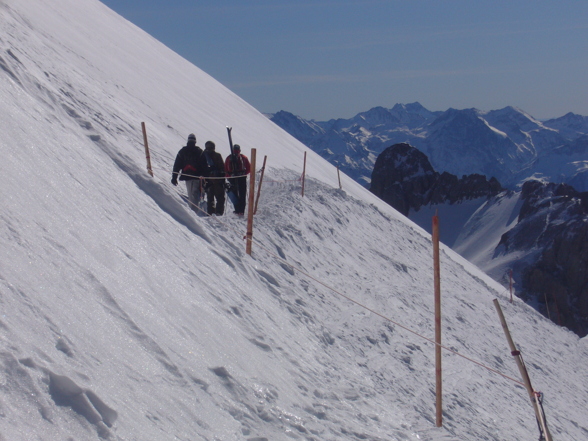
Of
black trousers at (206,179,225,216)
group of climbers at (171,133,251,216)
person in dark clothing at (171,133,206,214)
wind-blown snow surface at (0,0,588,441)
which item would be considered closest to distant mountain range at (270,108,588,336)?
wind-blown snow surface at (0,0,588,441)

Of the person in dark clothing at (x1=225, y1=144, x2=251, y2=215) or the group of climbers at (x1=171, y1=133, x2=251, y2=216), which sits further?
the person in dark clothing at (x1=225, y1=144, x2=251, y2=215)

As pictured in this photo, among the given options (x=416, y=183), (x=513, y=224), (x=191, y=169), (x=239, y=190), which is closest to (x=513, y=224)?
(x=513, y=224)

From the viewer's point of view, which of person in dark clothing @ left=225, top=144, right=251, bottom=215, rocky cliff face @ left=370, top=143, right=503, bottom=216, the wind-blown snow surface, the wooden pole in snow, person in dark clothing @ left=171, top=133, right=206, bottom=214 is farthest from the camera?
rocky cliff face @ left=370, top=143, right=503, bottom=216

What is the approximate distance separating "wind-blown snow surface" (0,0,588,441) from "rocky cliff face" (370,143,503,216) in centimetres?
10962

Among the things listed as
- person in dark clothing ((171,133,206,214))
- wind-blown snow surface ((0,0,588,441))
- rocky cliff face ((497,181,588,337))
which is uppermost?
rocky cliff face ((497,181,588,337))

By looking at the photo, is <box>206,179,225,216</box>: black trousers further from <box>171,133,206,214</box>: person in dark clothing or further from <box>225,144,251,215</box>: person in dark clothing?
<box>225,144,251,215</box>: person in dark clothing

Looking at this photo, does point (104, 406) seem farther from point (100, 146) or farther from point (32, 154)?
point (100, 146)

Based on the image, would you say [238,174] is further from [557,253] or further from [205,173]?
[557,253]

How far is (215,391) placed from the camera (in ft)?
17.2

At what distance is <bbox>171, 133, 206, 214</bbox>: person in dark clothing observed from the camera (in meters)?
10.9

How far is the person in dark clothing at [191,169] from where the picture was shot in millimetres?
10883

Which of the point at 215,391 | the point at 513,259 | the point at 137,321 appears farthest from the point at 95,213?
the point at 513,259

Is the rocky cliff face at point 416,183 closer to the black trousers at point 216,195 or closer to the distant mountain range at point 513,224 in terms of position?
the distant mountain range at point 513,224

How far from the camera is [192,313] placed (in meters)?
6.41
